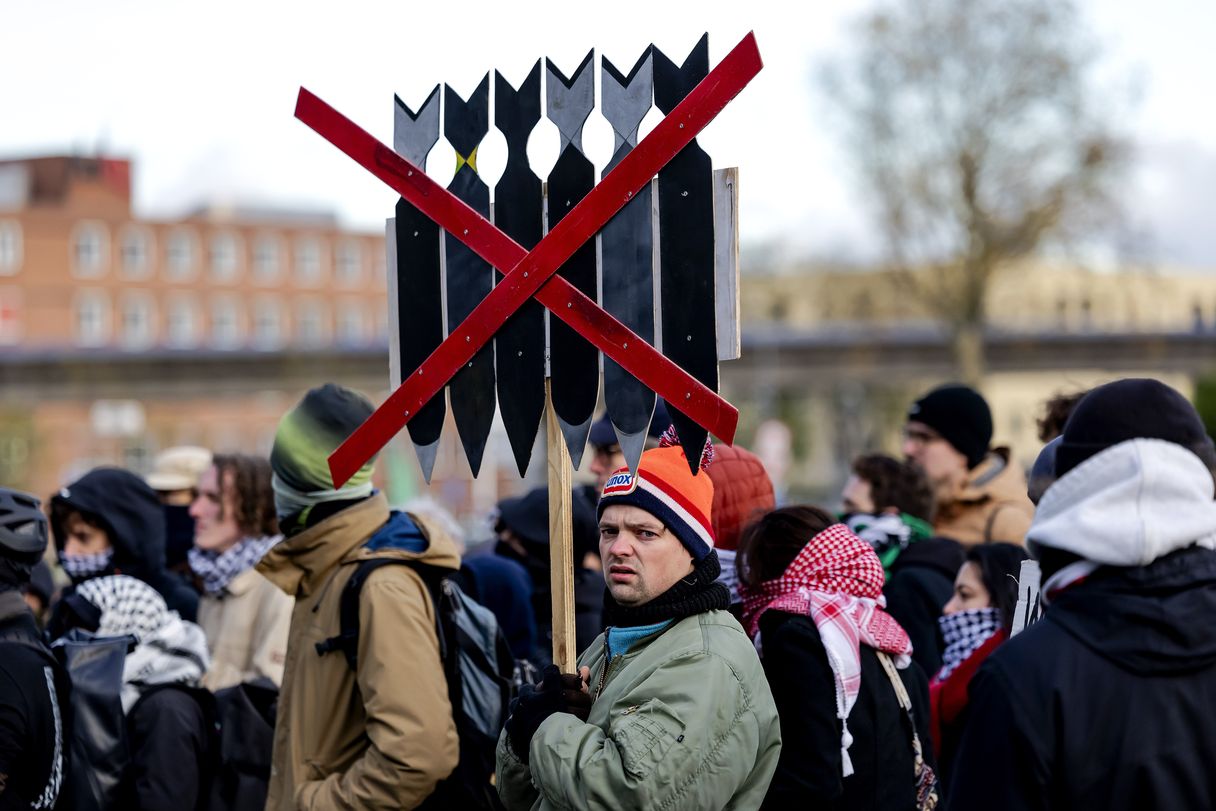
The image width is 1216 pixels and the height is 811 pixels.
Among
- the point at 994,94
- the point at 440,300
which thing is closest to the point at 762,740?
the point at 440,300

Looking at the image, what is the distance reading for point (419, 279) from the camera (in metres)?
3.55

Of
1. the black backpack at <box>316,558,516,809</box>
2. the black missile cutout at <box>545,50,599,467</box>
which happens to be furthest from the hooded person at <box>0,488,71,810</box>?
the black missile cutout at <box>545,50,599,467</box>

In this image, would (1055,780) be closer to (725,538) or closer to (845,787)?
(845,787)

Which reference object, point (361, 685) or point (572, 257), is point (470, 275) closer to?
point (572, 257)

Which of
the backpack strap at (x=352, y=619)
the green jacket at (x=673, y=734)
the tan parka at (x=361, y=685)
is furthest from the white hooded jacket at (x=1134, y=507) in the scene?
the backpack strap at (x=352, y=619)

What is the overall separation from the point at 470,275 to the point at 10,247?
240ft

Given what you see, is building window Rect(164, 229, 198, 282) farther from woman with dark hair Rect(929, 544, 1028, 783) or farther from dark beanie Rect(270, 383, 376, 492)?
woman with dark hair Rect(929, 544, 1028, 783)

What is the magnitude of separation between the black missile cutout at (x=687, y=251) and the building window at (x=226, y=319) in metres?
75.6

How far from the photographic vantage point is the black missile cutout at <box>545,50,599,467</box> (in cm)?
329

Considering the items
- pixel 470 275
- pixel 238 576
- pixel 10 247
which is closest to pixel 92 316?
pixel 10 247

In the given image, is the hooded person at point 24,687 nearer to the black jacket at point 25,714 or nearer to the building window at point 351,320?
the black jacket at point 25,714

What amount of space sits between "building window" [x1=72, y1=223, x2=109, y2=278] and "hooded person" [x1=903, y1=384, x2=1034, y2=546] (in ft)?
234

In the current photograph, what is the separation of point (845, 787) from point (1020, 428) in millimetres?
63173

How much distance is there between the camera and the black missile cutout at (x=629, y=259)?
319 centimetres
